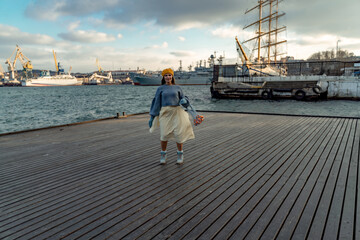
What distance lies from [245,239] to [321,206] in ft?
3.85

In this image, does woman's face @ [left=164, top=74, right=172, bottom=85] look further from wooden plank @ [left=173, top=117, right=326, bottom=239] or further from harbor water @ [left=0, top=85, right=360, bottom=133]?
harbor water @ [left=0, top=85, right=360, bottom=133]

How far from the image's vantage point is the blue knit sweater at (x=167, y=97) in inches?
155

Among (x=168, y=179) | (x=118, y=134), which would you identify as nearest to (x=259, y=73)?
(x=118, y=134)

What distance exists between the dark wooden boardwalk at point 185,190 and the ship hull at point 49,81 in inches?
5404

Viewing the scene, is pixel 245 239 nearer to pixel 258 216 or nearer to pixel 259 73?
pixel 258 216

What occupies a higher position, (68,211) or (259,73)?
(259,73)

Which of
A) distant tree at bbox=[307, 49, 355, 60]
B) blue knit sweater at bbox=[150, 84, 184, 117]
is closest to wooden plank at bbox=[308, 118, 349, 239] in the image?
blue knit sweater at bbox=[150, 84, 184, 117]

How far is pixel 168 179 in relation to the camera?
11.5ft

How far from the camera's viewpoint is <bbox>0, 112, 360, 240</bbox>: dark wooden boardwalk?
227cm

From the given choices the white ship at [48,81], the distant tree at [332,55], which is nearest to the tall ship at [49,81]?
the white ship at [48,81]

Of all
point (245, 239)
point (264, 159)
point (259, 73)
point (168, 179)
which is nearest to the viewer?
point (245, 239)

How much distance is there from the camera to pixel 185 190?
312 cm

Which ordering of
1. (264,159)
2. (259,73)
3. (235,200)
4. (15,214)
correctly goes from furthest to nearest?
(259,73), (264,159), (235,200), (15,214)

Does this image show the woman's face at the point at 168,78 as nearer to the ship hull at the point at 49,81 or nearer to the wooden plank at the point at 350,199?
the wooden plank at the point at 350,199
